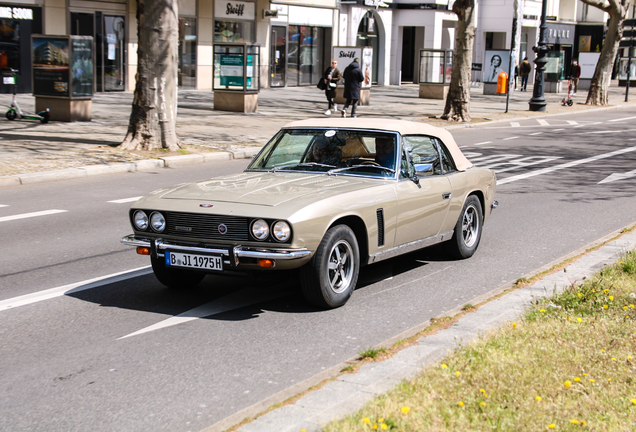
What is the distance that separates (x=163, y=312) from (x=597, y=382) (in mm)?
3252

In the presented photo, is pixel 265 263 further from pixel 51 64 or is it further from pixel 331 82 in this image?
pixel 331 82

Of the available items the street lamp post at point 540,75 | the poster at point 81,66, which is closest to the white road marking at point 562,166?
the poster at point 81,66

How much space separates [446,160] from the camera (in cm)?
800

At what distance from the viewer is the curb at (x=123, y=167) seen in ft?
43.3

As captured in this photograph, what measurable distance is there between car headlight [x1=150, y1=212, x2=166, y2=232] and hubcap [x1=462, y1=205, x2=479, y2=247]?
332 centimetres

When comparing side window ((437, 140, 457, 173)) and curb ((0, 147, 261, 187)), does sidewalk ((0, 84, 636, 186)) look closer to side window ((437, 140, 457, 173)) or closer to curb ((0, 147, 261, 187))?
curb ((0, 147, 261, 187))

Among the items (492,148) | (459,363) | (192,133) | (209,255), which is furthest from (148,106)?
(459,363)

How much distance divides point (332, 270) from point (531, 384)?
2.18m

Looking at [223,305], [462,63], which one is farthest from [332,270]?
[462,63]

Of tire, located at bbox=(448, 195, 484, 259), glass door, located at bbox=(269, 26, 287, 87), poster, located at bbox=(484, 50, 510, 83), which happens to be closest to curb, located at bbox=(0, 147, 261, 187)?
tire, located at bbox=(448, 195, 484, 259)

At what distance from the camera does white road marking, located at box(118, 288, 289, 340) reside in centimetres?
Result: 591

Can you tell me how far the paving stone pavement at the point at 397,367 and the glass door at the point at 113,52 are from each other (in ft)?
84.3

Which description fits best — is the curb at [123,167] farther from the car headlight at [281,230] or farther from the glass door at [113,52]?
the glass door at [113,52]

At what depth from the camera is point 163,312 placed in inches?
244
